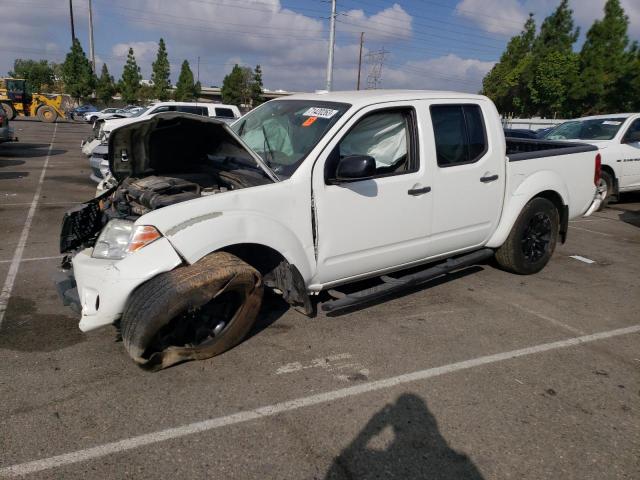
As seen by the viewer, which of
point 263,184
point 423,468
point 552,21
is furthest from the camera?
point 552,21

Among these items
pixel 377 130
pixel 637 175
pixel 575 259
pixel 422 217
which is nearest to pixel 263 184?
pixel 377 130

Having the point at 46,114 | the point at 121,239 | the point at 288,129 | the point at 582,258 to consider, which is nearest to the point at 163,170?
the point at 288,129

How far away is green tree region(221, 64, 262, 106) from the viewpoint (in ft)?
217

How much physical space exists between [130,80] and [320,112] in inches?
2327

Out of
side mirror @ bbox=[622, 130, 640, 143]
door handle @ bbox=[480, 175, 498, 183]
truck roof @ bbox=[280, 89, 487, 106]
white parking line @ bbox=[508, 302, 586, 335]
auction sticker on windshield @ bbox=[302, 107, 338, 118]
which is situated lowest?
white parking line @ bbox=[508, 302, 586, 335]

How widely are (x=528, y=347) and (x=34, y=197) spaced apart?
914 cm

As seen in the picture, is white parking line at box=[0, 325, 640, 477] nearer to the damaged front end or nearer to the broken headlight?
the damaged front end

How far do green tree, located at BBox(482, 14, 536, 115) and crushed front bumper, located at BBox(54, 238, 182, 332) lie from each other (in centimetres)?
4402

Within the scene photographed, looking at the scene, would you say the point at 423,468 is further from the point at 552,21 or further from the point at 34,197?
the point at 552,21

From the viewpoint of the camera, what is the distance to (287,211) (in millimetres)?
3576

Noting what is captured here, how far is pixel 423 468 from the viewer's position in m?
2.57

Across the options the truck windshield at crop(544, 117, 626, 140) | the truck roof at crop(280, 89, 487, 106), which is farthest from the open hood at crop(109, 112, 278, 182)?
the truck windshield at crop(544, 117, 626, 140)

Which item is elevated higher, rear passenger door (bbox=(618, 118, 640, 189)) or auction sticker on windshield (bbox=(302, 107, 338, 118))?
auction sticker on windshield (bbox=(302, 107, 338, 118))

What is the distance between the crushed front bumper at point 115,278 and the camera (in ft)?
10.0
